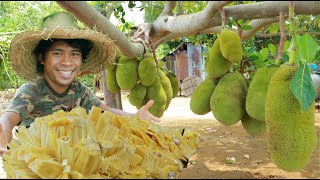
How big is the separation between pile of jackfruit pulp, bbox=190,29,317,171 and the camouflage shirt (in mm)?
699

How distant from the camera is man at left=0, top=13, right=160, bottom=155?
5.43ft

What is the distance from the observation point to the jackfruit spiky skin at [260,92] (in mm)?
1562

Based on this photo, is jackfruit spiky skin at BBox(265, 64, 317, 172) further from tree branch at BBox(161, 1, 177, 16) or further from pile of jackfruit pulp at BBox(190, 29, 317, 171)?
tree branch at BBox(161, 1, 177, 16)

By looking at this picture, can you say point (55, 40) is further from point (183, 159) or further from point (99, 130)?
point (183, 159)

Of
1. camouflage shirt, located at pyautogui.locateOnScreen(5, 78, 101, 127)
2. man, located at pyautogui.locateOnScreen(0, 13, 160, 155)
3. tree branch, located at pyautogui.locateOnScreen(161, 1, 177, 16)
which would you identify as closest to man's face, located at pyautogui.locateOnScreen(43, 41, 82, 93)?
man, located at pyautogui.locateOnScreen(0, 13, 160, 155)

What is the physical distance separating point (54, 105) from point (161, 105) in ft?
2.69

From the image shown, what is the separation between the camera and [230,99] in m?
1.78

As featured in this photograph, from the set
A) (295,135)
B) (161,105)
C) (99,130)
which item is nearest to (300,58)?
(295,135)

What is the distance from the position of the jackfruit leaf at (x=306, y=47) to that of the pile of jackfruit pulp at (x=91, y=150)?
0.59 meters

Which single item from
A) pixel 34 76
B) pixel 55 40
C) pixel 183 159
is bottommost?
pixel 183 159

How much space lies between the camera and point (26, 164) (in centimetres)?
106

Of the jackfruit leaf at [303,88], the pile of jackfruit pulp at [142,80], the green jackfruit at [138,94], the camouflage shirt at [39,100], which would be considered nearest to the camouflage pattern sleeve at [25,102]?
the camouflage shirt at [39,100]

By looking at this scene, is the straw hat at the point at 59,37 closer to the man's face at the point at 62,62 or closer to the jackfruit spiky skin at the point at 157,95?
the man's face at the point at 62,62

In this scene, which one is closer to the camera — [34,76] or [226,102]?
[226,102]
